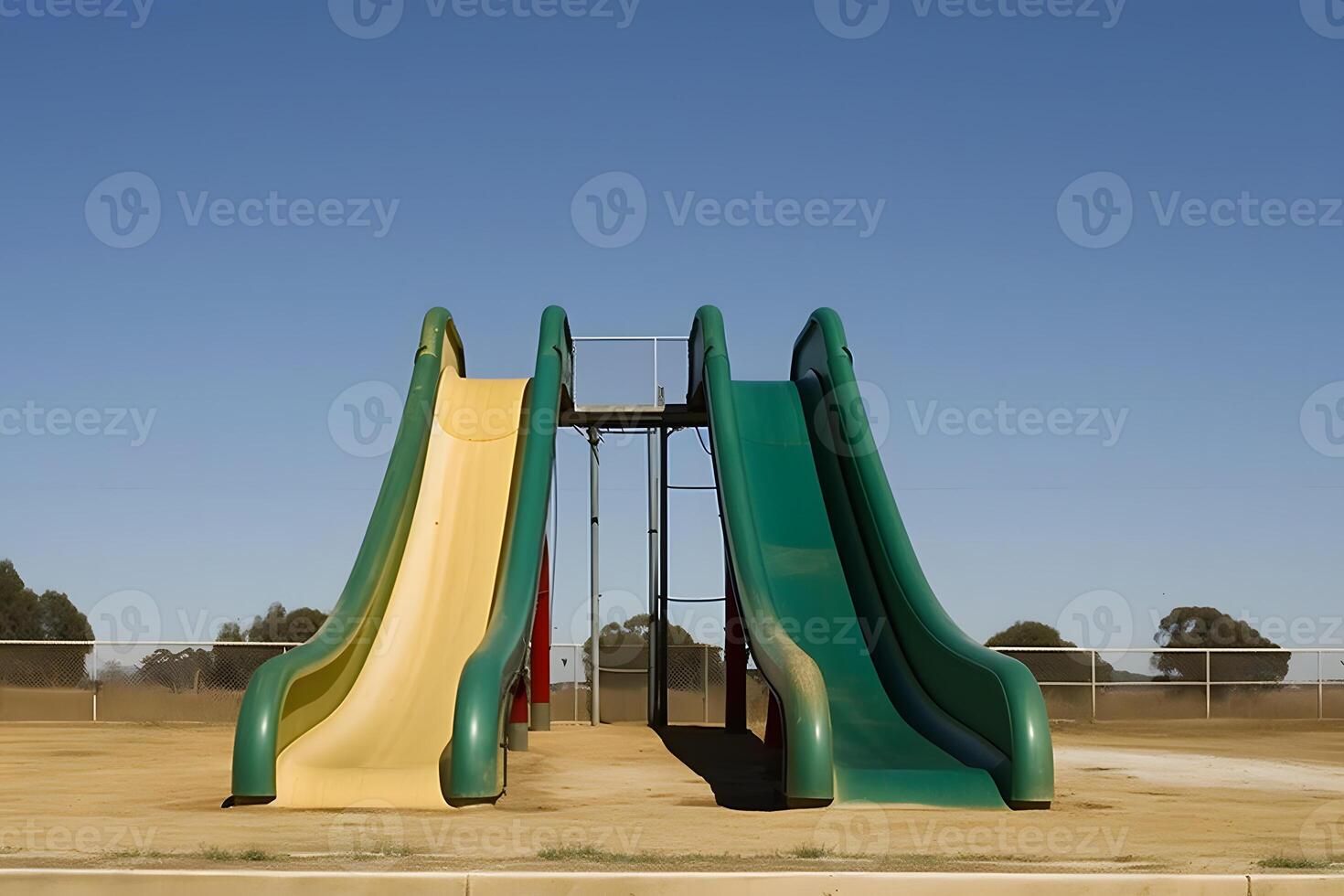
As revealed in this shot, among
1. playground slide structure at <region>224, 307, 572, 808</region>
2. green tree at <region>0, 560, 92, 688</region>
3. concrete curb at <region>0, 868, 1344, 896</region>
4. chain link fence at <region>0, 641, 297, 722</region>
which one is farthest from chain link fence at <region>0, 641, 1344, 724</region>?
green tree at <region>0, 560, 92, 688</region>

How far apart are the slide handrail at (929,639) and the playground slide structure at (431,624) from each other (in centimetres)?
368

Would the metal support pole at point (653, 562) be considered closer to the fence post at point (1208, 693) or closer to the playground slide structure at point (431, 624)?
the playground slide structure at point (431, 624)

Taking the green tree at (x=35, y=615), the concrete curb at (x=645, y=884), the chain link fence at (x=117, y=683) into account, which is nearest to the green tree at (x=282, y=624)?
the green tree at (x=35, y=615)

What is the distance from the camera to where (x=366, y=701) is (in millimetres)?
14531

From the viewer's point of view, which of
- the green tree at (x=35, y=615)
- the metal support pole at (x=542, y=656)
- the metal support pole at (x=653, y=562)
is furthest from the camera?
the green tree at (x=35, y=615)

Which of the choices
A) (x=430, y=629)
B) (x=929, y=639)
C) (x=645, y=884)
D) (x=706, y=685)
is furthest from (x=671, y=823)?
(x=706, y=685)

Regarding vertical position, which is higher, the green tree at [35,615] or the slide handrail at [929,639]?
the slide handrail at [929,639]

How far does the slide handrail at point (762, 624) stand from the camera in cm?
1182

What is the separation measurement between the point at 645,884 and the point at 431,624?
936cm

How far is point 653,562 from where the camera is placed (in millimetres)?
22781

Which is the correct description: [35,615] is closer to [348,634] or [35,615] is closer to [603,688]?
[603,688]

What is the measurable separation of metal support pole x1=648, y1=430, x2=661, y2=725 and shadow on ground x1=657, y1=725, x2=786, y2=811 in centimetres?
60

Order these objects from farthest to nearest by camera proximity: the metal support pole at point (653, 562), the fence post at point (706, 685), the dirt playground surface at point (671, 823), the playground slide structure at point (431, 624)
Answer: the fence post at point (706, 685) → the metal support pole at point (653, 562) → the playground slide structure at point (431, 624) → the dirt playground surface at point (671, 823)

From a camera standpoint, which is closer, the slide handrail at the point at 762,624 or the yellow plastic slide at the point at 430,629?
the slide handrail at the point at 762,624
